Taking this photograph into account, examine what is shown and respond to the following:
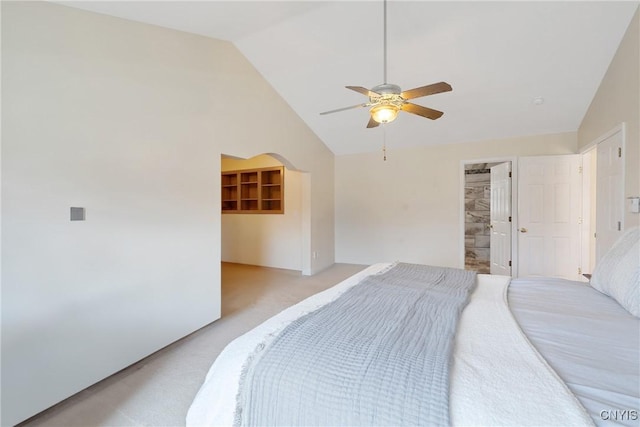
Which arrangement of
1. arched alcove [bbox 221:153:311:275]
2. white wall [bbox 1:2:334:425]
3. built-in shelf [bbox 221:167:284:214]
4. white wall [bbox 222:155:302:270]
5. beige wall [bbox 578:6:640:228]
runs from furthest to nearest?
built-in shelf [bbox 221:167:284:214]
white wall [bbox 222:155:302:270]
arched alcove [bbox 221:153:311:275]
beige wall [bbox 578:6:640:228]
white wall [bbox 1:2:334:425]

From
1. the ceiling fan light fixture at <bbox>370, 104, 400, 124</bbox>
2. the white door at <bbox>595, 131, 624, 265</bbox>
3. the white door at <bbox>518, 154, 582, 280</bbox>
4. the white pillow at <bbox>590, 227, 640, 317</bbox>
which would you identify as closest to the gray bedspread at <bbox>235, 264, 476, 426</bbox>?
the white pillow at <bbox>590, 227, 640, 317</bbox>

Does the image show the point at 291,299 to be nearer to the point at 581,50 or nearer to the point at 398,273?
the point at 398,273

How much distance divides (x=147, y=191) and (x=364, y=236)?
4.16m

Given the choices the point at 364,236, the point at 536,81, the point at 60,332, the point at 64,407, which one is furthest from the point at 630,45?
the point at 64,407

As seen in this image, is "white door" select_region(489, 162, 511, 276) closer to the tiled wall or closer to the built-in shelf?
the tiled wall

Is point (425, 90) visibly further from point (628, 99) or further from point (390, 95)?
point (628, 99)

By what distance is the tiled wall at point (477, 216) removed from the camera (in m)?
6.34

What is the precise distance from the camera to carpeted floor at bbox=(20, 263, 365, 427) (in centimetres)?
177

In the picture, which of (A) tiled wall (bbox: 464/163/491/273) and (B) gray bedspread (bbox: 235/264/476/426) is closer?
(B) gray bedspread (bbox: 235/264/476/426)

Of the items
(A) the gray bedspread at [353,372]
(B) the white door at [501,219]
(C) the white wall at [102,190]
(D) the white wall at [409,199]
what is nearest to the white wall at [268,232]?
(D) the white wall at [409,199]

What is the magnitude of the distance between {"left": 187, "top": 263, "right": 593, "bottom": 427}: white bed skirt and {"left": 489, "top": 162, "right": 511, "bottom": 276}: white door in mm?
3487

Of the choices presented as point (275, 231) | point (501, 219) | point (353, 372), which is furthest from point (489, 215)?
point (353, 372)

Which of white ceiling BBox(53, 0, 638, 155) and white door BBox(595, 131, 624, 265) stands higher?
white ceiling BBox(53, 0, 638, 155)

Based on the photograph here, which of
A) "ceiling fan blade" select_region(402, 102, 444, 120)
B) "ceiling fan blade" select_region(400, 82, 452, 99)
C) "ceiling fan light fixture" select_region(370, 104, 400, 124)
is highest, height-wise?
"ceiling fan blade" select_region(400, 82, 452, 99)
